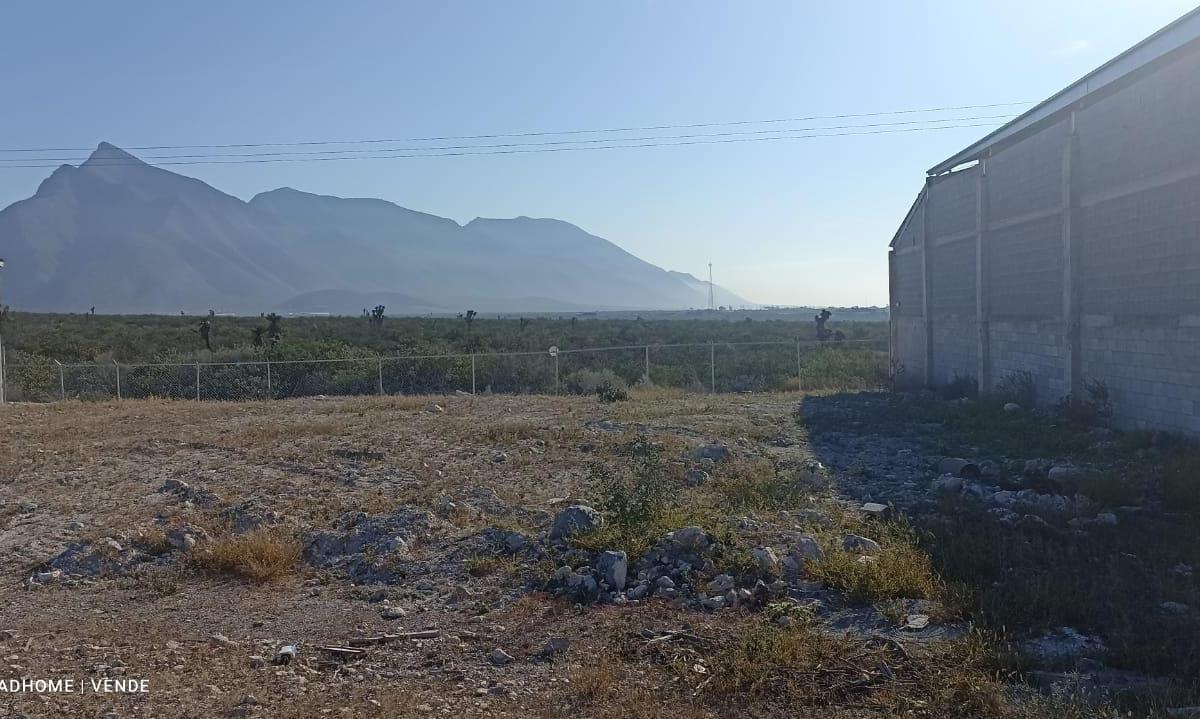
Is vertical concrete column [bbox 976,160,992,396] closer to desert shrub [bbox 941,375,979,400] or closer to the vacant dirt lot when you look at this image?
desert shrub [bbox 941,375,979,400]

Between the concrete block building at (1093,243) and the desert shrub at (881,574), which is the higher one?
the concrete block building at (1093,243)

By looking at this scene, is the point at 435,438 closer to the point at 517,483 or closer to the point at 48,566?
the point at 517,483

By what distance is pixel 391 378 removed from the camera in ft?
89.9

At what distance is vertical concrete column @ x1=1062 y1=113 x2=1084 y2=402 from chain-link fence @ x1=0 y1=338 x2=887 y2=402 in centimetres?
1023

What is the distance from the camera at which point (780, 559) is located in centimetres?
743

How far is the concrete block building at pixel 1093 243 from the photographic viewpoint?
13.0 meters

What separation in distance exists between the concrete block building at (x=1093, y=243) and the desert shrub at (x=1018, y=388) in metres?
0.15

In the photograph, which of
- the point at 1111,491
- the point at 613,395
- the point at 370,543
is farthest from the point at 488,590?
the point at 613,395

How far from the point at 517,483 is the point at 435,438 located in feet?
13.9

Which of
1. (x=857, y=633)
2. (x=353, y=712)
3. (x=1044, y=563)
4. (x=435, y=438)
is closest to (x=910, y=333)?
(x=435, y=438)

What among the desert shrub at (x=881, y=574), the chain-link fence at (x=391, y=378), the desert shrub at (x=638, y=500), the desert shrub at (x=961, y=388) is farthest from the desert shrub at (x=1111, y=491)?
the chain-link fence at (x=391, y=378)

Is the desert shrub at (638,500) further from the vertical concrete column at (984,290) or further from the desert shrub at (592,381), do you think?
the desert shrub at (592,381)

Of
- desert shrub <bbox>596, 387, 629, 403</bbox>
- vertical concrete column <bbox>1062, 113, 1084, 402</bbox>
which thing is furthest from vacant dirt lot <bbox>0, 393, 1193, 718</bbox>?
desert shrub <bbox>596, 387, 629, 403</bbox>

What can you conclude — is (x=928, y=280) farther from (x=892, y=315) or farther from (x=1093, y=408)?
(x=1093, y=408)
